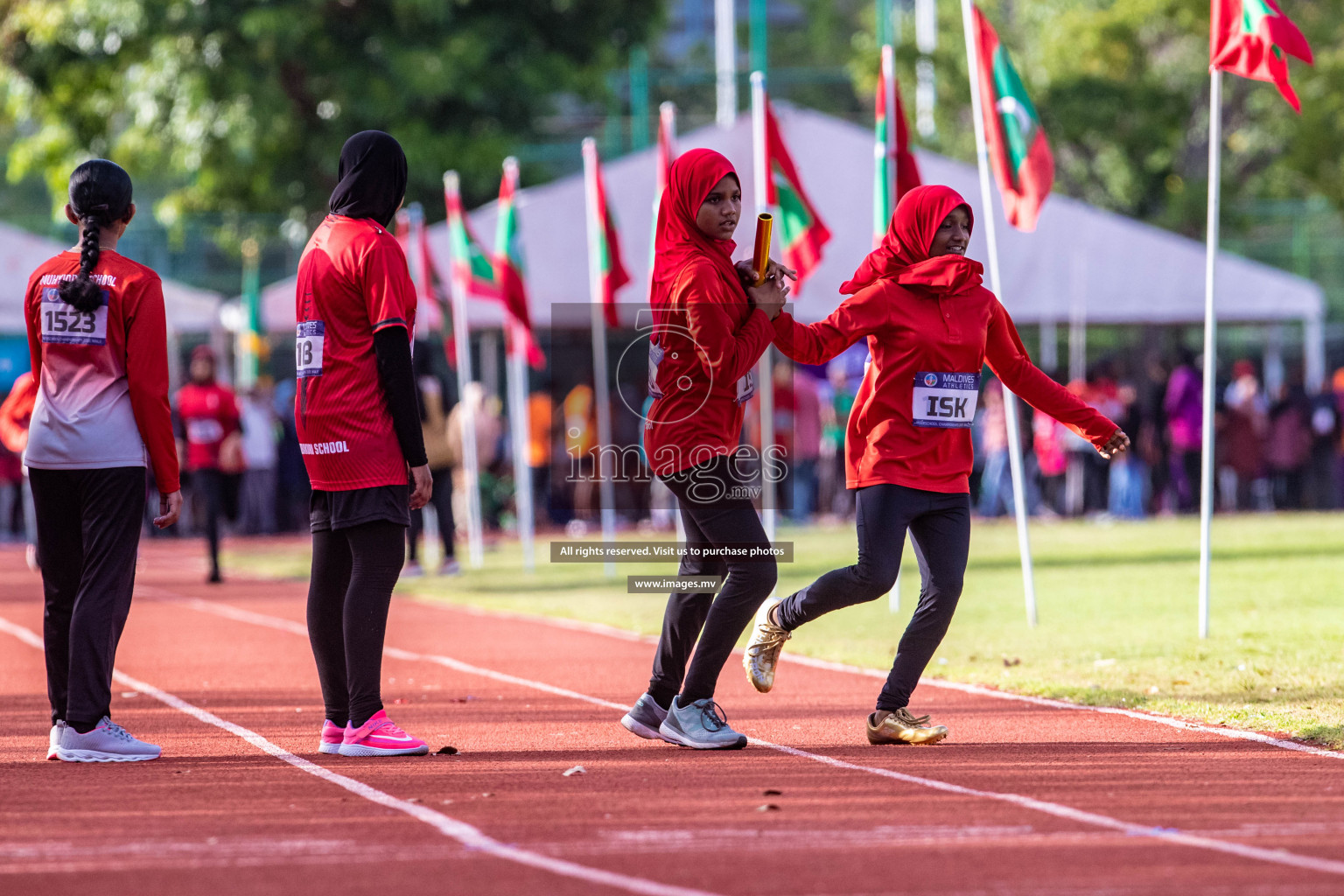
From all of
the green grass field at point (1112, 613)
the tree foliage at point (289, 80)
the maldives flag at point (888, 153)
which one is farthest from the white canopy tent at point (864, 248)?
the maldives flag at point (888, 153)

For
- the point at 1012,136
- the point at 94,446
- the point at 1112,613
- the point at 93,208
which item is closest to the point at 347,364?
the point at 94,446

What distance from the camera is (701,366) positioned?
6.31 meters

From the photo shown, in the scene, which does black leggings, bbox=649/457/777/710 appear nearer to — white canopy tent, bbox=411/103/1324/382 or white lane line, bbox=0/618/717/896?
white lane line, bbox=0/618/717/896

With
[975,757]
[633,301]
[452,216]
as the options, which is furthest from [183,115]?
[975,757]

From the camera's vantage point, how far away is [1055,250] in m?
23.3

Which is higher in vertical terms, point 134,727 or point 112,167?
point 112,167

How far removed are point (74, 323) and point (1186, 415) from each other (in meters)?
18.1

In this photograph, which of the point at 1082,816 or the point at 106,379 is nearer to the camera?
the point at 1082,816

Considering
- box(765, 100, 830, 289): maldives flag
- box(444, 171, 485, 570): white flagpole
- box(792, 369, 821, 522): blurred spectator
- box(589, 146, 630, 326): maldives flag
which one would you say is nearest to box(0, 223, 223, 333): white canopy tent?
box(444, 171, 485, 570): white flagpole

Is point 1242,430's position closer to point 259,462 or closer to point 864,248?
point 864,248

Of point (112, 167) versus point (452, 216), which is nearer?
point (112, 167)

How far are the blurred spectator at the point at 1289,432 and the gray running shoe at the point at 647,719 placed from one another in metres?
19.2

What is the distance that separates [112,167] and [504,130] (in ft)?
71.2

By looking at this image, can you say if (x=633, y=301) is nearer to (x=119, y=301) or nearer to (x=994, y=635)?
(x=994, y=635)
